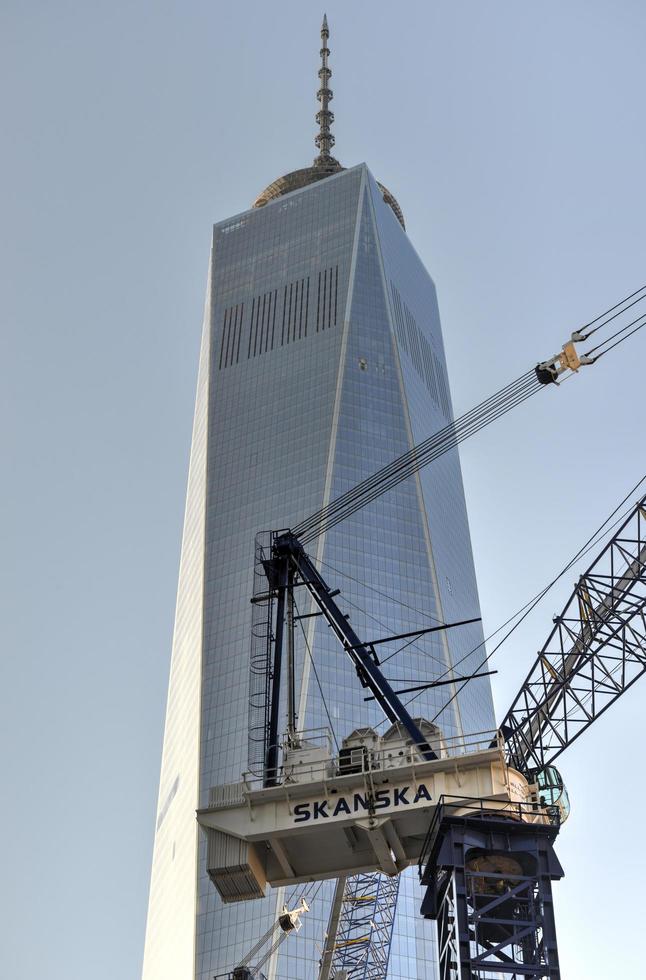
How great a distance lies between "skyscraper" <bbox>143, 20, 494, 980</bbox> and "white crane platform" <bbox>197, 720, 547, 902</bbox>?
6676 centimetres

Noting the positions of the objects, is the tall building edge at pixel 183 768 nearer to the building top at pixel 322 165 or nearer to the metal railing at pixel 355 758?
the building top at pixel 322 165

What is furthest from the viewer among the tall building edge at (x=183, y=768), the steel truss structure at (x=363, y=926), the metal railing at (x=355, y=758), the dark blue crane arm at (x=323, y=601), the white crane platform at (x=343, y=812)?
the tall building edge at (x=183, y=768)

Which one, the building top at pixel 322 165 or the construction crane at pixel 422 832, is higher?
the building top at pixel 322 165

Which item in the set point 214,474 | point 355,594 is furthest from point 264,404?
point 355,594

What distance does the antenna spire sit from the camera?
618 ft

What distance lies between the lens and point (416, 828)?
4556cm

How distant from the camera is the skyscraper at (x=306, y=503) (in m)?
126

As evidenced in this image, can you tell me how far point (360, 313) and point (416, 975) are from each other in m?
67.1

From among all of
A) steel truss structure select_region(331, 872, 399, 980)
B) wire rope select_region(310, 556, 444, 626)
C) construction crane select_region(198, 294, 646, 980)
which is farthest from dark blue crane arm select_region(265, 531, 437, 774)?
wire rope select_region(310, 556, 444, 626)

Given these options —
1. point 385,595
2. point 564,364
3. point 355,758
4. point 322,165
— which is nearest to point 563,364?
point 564,364

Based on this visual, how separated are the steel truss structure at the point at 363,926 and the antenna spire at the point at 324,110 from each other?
128448 mm

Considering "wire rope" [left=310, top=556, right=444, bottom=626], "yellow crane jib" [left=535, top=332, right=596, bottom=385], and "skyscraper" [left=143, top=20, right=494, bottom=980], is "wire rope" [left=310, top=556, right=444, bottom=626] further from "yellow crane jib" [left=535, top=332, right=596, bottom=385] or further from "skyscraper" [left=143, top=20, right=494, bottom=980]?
"yellow crane jib" [left=535, top=332, right=596, bottom=385]

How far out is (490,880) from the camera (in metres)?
44.0

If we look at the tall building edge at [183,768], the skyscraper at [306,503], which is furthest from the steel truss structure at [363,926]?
the tall building edge at [183,768]
